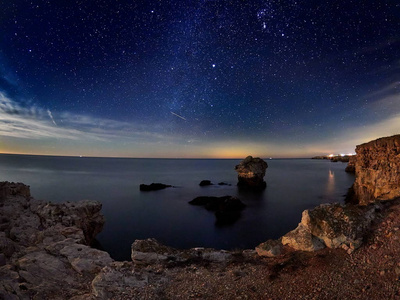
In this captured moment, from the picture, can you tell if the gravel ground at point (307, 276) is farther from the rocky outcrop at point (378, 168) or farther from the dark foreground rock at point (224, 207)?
the dark foreground rock at point (224, 207)

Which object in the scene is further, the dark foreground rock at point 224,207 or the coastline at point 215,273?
the dark foreground rock at point 224,207

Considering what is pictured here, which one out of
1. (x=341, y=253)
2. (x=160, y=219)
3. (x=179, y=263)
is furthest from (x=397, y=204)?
(x=160, y=219)

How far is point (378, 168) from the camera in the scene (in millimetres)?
23734

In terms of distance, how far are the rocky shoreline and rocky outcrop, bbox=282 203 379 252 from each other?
0.03 metres

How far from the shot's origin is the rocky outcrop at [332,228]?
27.1 feet

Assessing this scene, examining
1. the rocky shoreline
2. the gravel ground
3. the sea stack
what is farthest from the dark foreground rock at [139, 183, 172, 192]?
the gravel ground

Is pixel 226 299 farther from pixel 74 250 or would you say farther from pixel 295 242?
pixel 74 250

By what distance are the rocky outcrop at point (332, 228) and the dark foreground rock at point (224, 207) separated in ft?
67.3

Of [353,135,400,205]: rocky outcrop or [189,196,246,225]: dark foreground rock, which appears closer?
[353,135,400,205]: rocky outcrop

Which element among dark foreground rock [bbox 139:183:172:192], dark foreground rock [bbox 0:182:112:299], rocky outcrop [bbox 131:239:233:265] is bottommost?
dark foreground rock [bbox 139:183:172:192]

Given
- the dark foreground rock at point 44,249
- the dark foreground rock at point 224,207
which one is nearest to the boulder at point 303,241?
the dark foreground rock at point 44,249

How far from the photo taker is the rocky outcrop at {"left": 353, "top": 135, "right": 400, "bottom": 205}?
2098 centimetres

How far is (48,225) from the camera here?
16578mm

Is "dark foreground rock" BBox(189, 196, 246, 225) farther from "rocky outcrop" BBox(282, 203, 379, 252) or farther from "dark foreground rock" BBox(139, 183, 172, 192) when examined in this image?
"rocky outcrop" BBox(282, 203, 379, 252)
